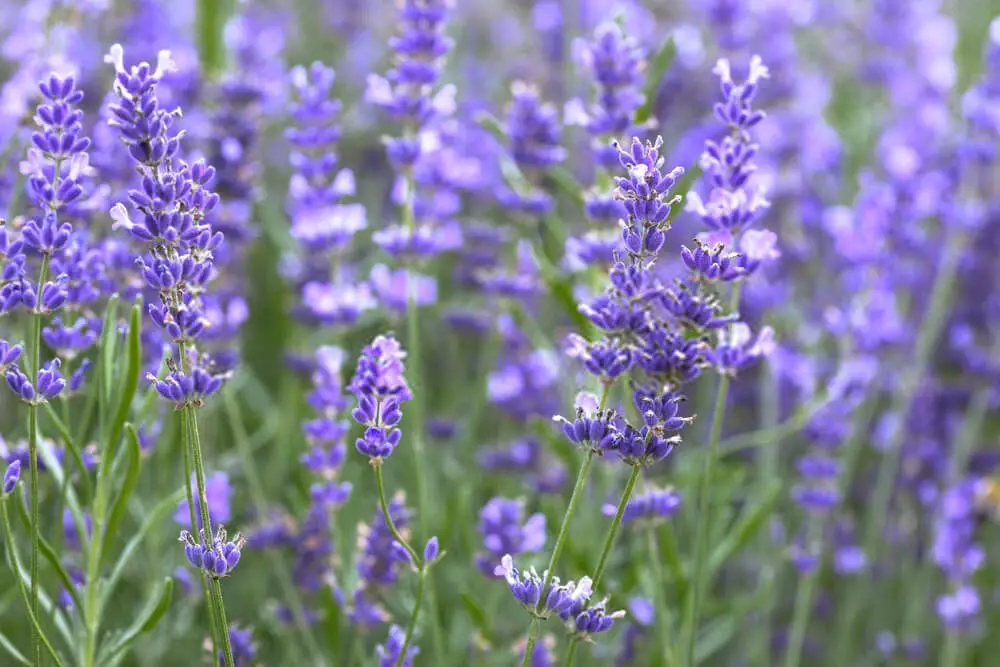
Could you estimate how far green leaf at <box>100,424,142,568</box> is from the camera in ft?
4.53

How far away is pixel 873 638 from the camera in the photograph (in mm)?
2758

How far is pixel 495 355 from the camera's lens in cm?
265

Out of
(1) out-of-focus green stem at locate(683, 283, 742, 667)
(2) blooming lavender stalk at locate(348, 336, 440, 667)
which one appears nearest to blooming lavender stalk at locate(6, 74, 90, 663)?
(2) blooming lavender stalk at locate(348, 336, 440, 667)

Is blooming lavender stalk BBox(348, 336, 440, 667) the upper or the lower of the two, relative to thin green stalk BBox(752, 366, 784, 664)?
upper

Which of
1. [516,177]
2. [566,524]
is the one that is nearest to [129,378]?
[566,524]

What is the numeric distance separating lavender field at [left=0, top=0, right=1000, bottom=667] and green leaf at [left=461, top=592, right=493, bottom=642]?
0.04 meters

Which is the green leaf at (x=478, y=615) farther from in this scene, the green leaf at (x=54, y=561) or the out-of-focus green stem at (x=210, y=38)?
the out-of-focus green stem at (x=210, y=38)

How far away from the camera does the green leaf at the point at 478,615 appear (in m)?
1.69

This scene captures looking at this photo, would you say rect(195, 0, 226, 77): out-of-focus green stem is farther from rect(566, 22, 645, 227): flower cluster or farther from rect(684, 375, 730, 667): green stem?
rect(684, 375, 730, 667): green stem

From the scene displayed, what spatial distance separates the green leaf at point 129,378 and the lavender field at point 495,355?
0.5 inches

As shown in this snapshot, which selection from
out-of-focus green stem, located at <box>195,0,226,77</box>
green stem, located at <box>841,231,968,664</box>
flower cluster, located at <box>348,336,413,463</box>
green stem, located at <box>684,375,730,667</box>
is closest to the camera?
flower cluster, located at <box>348,336,413,463</box>

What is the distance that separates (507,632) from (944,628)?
113 centimetres

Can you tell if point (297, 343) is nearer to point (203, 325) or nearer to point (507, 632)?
point (507, 632)

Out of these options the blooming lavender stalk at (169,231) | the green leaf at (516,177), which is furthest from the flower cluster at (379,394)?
the green leaf at (516,177)
